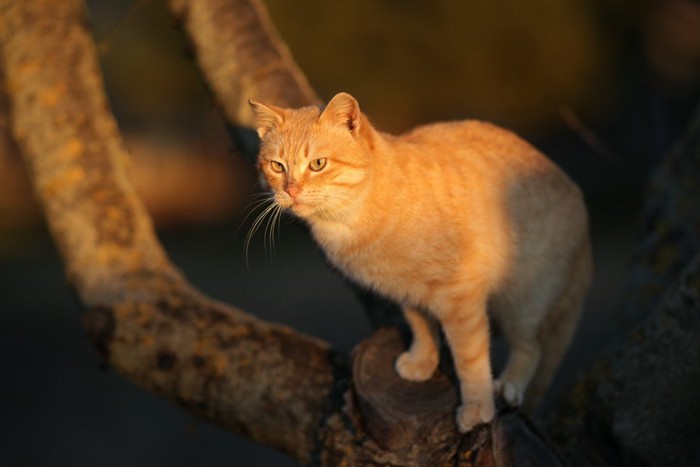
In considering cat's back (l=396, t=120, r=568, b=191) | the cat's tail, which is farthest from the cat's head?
the cat's tail

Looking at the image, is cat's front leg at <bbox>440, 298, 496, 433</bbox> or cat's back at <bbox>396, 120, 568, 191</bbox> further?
cat's back at <bbox>396, 120, 568, 191</bbox>

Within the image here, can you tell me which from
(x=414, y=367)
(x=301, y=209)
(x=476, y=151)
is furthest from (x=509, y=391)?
(x=301, y=209)

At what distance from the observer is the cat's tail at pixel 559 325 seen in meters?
3.66

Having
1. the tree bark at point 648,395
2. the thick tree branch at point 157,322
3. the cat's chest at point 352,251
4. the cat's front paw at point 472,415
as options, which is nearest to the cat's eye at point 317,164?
the cat's chest at point 352,251

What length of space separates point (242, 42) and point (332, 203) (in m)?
1.19

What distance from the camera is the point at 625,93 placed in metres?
16.2

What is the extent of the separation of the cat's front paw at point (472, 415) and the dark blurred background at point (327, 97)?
5468 mm

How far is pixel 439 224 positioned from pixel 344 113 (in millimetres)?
570

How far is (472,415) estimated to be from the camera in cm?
277

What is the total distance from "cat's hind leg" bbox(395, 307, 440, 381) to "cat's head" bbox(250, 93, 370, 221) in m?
0.56

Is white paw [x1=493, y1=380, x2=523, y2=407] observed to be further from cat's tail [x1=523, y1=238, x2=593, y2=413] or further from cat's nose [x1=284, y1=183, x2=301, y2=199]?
cat's nose [x1=284, y1=183, x2=301, y2=199]

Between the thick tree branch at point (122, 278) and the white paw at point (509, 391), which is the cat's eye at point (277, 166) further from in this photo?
the white paw at point (509, 391)

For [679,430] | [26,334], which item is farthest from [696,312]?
[26,334]

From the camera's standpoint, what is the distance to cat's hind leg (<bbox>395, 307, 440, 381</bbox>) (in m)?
3.07
